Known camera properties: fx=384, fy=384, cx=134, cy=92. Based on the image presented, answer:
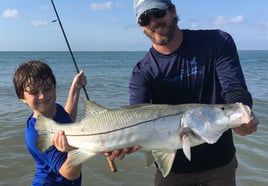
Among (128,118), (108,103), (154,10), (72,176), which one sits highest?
(154,10)

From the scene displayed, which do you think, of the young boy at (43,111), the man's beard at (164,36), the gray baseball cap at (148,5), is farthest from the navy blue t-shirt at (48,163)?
the gray baseball cap at (148,5)

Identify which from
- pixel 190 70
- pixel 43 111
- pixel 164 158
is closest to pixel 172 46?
pixel 190 70

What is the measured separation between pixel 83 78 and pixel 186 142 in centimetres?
203

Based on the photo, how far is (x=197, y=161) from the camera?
3756mm

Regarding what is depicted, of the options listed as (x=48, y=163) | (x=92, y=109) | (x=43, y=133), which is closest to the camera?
(x=92, y=109)

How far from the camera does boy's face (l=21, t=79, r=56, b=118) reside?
12.7 feet

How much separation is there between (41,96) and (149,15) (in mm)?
1345

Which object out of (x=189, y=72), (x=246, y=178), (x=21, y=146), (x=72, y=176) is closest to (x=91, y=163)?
(x=21, y=146)

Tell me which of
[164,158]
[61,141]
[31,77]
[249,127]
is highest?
[31,77]

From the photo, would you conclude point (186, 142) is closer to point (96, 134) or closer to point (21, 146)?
point (96, 134)

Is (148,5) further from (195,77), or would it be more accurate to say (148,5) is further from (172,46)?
(195,77)

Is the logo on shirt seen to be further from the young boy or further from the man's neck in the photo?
the young boy

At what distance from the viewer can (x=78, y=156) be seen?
3400mm

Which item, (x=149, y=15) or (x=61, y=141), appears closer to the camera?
(x=61, y=141)
